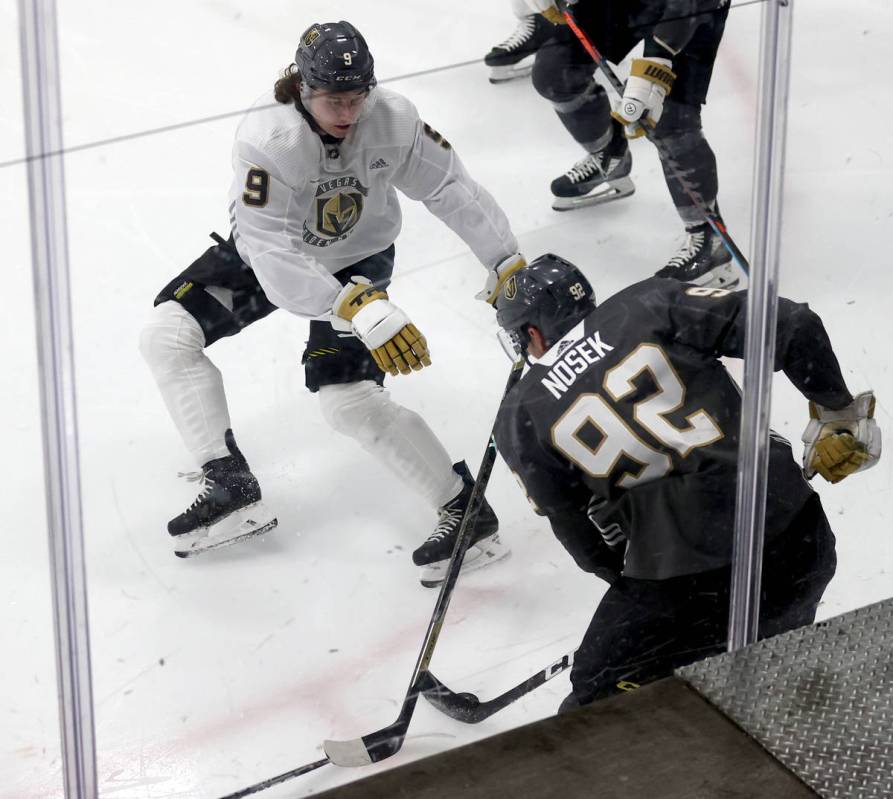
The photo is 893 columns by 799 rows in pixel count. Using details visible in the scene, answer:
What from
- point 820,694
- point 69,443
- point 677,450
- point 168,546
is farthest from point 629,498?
point 69,443

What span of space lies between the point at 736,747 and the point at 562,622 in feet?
1.35

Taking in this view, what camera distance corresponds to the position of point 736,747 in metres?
1.58

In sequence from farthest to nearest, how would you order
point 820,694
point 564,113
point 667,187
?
1. point 667,187
2. point 564,113
3. point 820,694

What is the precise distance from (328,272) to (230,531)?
386 mm

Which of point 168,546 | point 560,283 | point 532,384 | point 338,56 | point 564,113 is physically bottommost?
point 168,546

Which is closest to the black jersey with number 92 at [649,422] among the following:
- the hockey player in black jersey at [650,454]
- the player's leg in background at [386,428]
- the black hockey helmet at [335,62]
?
the hockey player in black jersey at [650,454]

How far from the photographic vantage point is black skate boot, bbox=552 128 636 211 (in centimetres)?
193

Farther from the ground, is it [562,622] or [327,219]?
[327,219]

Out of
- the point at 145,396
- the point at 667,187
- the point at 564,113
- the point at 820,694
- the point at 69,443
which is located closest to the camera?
the point at 69,443

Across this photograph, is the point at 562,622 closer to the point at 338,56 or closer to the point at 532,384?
the point at 532,384

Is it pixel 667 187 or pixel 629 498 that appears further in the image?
pixel 667 187

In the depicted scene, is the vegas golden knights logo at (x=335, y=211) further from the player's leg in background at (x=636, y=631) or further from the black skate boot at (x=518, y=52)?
the player's leg in background at (x=636, y=631)

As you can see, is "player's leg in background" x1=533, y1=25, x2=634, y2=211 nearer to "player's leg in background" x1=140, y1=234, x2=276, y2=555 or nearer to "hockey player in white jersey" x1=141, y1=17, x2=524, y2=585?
"hockey player in white jersey" x1=141, y1=17, x2=524, y2=585

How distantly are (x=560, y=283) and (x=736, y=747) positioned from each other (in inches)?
26.5
